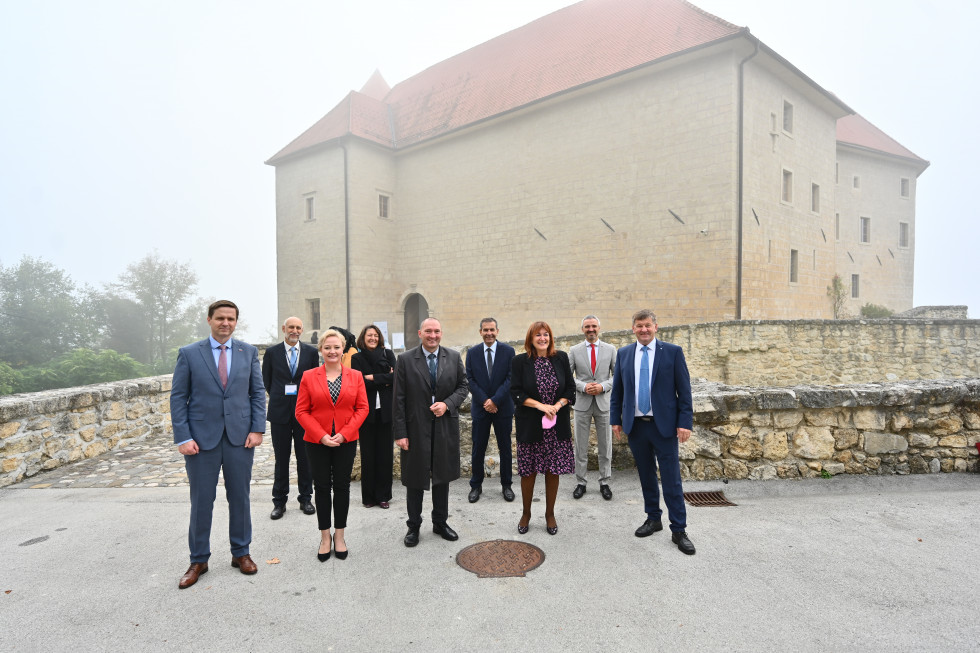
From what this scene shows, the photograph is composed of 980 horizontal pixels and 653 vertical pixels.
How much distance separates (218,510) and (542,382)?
131 inches

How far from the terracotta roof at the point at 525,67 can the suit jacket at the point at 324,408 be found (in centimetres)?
1592

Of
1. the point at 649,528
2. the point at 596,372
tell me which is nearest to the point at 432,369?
the point at 596,372

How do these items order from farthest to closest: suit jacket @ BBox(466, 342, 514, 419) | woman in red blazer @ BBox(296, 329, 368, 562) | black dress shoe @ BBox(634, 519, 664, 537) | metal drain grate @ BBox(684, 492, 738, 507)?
suit jacket @ BBox(466, 342, 514, 419)
metal drain grate @ BBox(684, 492, 738, 507)
black dress shoe @ BBox(634, 519, 664, 537)
woman in red blazer @ BBox(296, 329, 368, 562)

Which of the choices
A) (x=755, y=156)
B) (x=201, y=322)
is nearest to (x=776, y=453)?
(x=755, y=156)

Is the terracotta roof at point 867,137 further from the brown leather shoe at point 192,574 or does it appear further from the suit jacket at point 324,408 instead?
the brown leather shoe at point 192,574

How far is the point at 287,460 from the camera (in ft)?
16.5

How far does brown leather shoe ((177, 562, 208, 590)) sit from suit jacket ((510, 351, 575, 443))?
7.88ft

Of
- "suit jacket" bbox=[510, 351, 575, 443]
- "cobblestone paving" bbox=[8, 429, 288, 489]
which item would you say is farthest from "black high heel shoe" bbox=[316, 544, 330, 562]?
"cobblestone paving" bbox=[8, 429, 288, 489]

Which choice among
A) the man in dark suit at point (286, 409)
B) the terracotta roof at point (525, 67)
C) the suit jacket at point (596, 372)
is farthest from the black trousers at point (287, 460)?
the terracotta roof at point (525, 67)

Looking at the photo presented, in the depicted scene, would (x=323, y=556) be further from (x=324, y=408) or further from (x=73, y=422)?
(x=73, y=422)

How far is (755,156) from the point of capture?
52.1 feet

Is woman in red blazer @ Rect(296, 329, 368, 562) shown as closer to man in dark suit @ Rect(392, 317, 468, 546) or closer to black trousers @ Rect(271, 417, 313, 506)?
man in dark suit @ Rect(392, 317, 468, 546)

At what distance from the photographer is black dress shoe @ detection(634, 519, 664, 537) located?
3963mm

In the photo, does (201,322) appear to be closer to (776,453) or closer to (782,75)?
(782,75)
